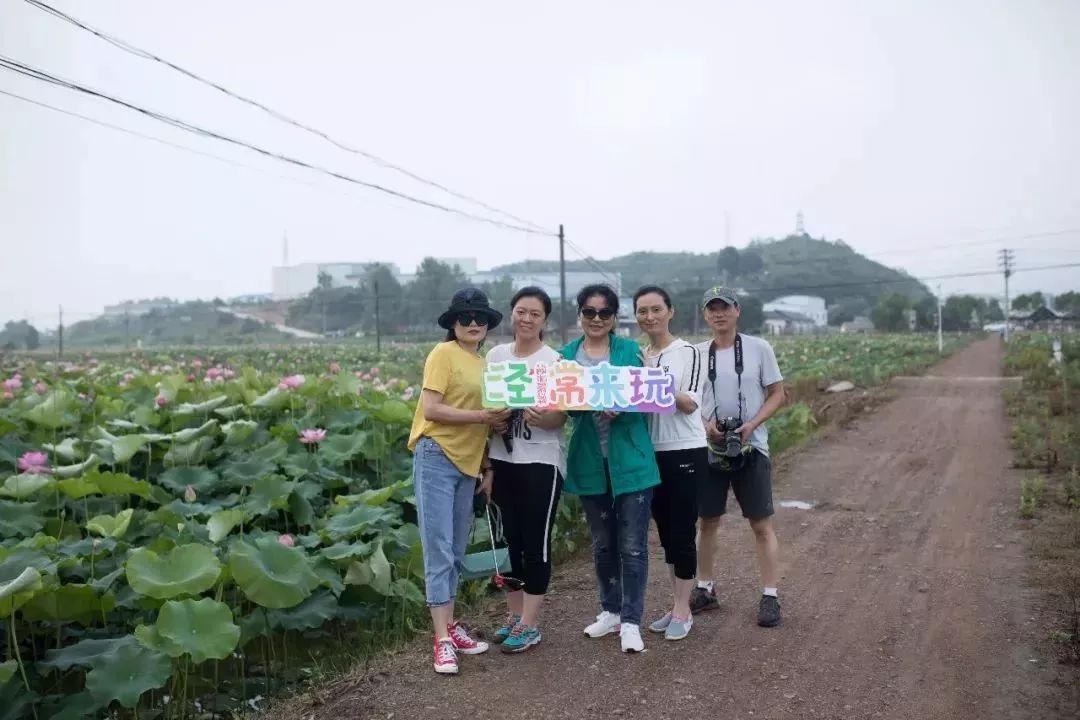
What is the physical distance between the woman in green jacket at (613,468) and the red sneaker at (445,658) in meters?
0.69

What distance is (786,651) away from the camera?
350cm

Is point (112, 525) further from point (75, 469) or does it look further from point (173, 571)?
point (75, 469)

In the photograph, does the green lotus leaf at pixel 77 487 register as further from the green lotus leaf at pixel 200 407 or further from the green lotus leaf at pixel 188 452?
the green lotus leaf at pixel 200 407

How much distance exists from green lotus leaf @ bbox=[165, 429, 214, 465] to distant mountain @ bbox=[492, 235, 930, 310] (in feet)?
209

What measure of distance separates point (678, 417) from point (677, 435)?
0.24 ft

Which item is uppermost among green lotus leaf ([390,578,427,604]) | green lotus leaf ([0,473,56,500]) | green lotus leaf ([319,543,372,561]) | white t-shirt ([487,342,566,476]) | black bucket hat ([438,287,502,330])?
black bucket hat ([438,287,502,330])

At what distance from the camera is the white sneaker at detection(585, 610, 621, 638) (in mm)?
3668

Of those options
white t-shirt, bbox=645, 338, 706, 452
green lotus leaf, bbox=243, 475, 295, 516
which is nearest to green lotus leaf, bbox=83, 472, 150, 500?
green lotus leaf, bbox=243, 475, 295, 516

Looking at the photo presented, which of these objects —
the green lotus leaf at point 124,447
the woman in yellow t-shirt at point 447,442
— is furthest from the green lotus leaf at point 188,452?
the woman in yellow t-shirt at point 447,442

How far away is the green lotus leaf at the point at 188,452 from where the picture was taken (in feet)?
19.3

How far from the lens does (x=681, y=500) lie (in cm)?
348

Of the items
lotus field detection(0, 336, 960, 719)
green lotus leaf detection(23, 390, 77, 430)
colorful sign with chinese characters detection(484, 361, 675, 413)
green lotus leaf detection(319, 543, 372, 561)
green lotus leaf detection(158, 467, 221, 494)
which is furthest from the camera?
green lotus leaf detection(23, 390, 77, 430)

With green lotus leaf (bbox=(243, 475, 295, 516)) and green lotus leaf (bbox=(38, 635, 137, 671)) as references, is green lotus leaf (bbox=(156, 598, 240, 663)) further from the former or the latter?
green lotus leaf (bbox=(243, 475, 295, 516))

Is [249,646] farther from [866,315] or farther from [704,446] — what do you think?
[866,315]
